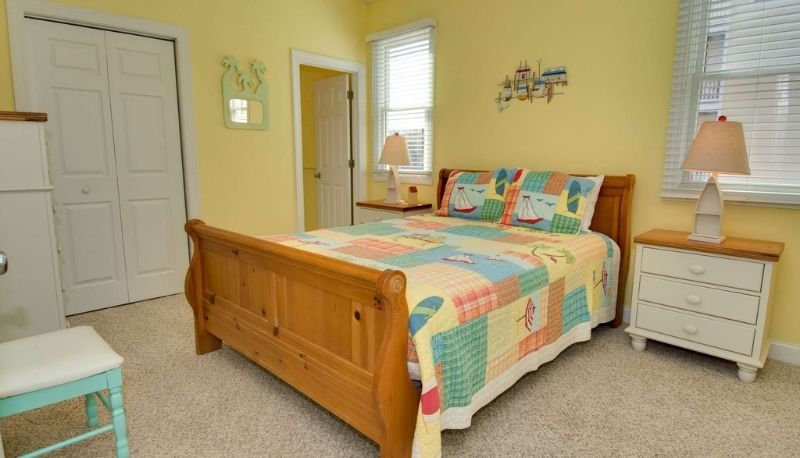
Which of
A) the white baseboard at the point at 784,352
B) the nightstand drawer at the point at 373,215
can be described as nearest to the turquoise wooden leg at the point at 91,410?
the nightstand drawer at the point at 373,215

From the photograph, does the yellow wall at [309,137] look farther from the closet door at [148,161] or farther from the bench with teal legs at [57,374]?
the bench with teal legs at [57,374]

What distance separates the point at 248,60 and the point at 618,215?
3193 millimetres

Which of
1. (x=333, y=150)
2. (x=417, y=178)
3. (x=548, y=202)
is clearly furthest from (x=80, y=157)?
A: (x=548, y=202)

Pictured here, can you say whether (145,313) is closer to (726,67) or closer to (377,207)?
(377,207)

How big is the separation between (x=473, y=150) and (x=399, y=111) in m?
1.01

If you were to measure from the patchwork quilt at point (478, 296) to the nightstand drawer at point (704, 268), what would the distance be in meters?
0.29

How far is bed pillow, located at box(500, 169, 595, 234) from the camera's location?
2.87m

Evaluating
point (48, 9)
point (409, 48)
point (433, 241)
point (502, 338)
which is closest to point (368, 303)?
point (502, 338)

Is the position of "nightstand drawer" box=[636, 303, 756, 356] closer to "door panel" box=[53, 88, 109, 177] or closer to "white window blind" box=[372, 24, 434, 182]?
"white window blind" box=[372, 24, 434, 182]

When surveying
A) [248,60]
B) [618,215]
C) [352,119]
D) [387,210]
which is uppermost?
[248,60]

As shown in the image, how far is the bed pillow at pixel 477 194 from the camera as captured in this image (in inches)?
128

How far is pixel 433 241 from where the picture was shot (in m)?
2.59

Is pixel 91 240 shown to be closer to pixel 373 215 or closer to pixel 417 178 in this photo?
pixel 373 215

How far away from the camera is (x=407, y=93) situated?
14.5 feet
